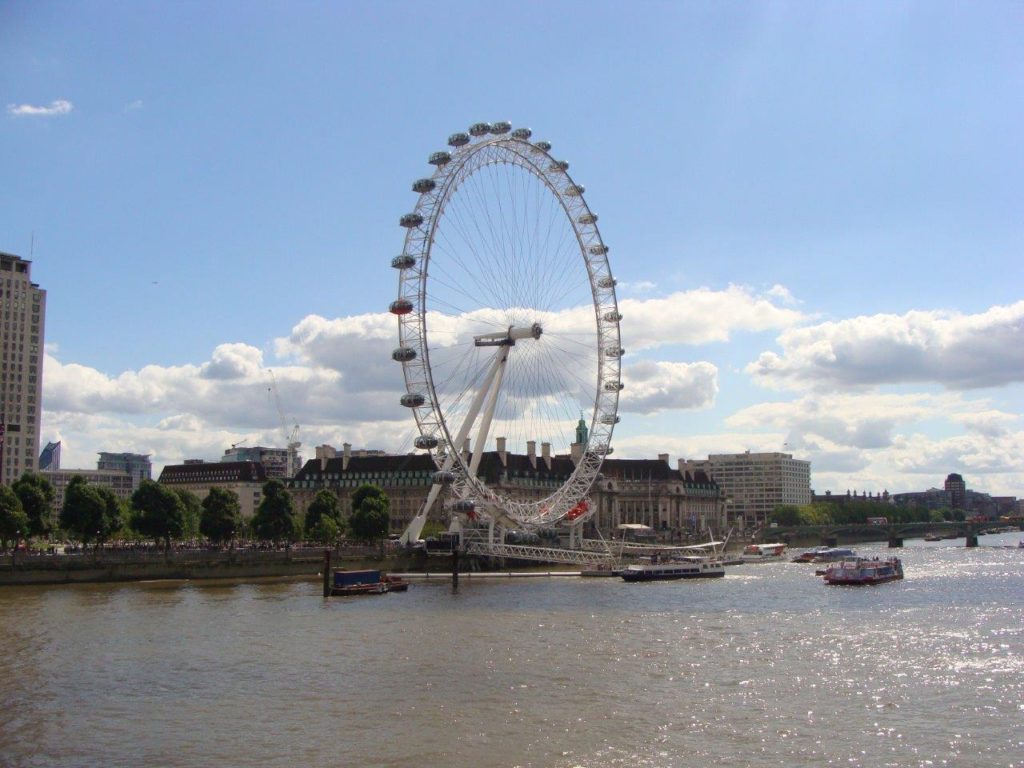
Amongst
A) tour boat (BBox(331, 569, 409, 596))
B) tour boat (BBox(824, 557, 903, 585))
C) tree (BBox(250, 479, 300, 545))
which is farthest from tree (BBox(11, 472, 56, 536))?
tour boat (BBox(824, 557, 903, 585))

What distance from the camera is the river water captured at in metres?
25.9

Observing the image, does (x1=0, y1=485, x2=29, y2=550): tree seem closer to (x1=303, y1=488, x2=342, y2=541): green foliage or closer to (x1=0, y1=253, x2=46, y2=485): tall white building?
(x1=303, y1=488, x2=342, y2=541): green foliage

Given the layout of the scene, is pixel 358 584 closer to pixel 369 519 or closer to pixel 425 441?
pixel 425 441

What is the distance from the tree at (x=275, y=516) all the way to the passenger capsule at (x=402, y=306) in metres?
24.7

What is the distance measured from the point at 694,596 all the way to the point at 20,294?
348ft

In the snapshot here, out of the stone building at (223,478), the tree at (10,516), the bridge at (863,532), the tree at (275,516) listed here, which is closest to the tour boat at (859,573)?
the tree at (275,516)

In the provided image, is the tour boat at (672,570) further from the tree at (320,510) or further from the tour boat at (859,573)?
the tree at (320,510)

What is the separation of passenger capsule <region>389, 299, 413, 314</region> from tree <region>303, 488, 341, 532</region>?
2777 centimetres

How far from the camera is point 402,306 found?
76.1 metres

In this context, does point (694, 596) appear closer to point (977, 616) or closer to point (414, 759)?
point (977, 616)

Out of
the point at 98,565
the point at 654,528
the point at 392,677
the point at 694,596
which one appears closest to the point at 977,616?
the point at 694,596

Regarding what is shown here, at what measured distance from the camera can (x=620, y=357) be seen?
9456 cm

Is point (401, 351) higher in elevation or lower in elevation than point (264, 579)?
higher

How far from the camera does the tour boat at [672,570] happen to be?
85.5m
